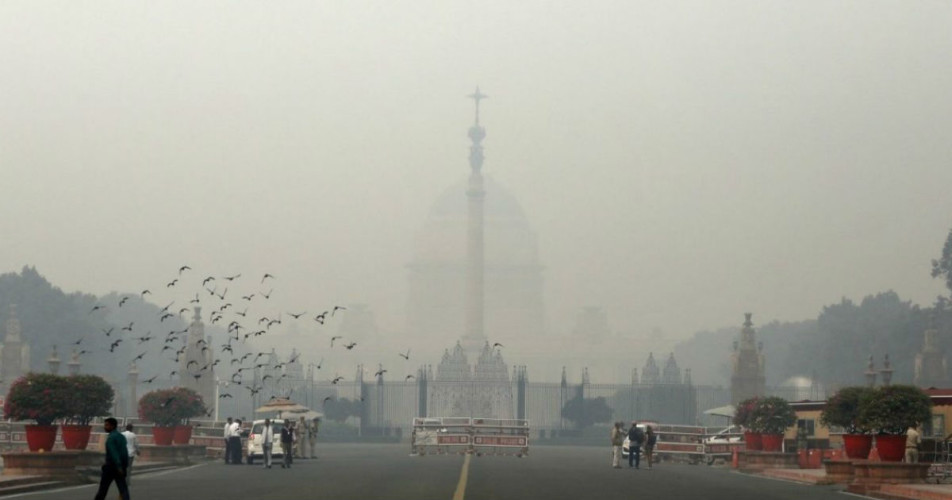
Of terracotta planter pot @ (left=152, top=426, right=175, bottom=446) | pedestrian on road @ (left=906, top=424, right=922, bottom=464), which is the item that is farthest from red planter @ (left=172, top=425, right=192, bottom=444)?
pedestrian on road @ (left=906, top=424, right=922, bottom=464)

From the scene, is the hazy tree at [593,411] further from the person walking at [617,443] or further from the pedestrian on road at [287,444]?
the pedestrian on road at [287,444]

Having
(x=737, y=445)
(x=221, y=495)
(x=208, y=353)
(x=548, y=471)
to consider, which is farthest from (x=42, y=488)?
(x=208, y=353)

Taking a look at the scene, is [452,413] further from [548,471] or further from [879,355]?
[548,471]

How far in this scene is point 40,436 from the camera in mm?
41406

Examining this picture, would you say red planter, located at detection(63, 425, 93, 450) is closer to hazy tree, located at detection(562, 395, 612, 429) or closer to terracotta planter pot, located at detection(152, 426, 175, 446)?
terracotta planter pot, located at detection(152, 426, 175, 446)

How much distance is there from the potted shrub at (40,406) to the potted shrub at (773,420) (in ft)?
85.1

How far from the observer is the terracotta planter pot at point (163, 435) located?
193ft

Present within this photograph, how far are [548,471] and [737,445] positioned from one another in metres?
18.3

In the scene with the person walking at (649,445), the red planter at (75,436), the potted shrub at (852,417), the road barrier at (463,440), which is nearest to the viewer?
the red planter at (75,436)

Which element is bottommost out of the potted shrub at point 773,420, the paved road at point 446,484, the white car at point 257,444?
the paved road at point 446,484

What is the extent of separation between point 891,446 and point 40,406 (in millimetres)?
21876

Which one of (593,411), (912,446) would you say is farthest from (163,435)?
(593,411)

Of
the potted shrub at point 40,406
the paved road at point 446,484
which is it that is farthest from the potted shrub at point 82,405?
the paved road at point 446,484

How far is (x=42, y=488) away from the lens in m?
36.8
